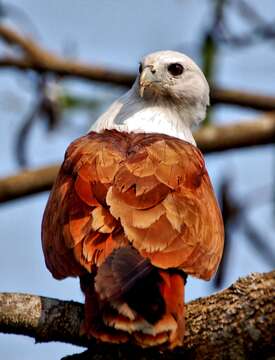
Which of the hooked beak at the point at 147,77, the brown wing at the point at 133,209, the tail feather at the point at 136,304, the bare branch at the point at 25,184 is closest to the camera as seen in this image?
the tail feather at the point at 136,304

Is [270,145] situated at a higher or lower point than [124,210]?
higher

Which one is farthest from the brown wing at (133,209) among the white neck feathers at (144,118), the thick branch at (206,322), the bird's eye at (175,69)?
the bird's eye at (175,69)

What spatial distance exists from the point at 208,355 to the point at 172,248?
0.61 meters

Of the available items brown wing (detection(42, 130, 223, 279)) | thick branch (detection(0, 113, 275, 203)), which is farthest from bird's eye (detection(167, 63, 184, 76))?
thick branch (detection(0, 113, 275, 203))

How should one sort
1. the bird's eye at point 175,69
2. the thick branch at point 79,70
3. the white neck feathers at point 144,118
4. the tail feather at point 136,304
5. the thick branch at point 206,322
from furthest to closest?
1. the thick branch at point 79,70
2. the bird's eye at point 175,69
3. the white neck feathers at point 144,118
4. the thick branch at point 206,322
5. the tail feather at point 136,304

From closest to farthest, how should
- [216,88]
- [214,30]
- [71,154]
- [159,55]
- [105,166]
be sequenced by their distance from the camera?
[105,166]
[71,154]
[159,55]
[214,30]
[216,88]

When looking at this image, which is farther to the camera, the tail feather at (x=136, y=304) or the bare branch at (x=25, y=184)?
the bare branch at (x=25, y=184)

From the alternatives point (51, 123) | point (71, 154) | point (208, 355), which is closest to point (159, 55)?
point (71, 154)

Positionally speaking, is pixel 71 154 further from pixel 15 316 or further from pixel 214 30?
pixel 214 30

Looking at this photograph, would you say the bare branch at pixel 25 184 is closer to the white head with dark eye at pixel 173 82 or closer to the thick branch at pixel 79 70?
the thick branch at pixel 79 70

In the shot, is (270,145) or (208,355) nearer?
(208,355)

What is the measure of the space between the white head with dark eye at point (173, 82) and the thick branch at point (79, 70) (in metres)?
2.50

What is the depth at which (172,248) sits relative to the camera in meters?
5.79

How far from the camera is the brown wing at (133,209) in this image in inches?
228
